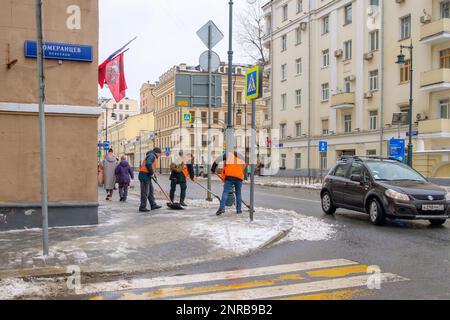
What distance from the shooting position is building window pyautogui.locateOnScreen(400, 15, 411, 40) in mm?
34281

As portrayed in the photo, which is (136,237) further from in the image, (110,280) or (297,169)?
(297,169)

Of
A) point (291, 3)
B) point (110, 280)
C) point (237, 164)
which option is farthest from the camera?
point (291, 3)

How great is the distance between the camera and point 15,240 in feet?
28.1

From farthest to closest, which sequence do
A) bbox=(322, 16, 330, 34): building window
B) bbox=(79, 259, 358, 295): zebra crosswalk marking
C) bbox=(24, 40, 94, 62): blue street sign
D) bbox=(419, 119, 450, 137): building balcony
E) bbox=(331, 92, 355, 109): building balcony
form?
1. bbox=(322, 16, 330, 34): building window
2. bbox=(331, 92, 355, 109): building balcony
3. bbox=(419, 119, 450, 137): building balcony
4. bbox=(24, 40, 94, 62): blue street sign
5. bbox=(79, 259, 358, 295): zebra crosswalk marking

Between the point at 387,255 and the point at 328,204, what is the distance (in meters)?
5.92

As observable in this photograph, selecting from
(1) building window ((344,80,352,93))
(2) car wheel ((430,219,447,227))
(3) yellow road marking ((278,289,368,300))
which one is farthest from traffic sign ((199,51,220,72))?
(1) building window ((344,80,352,93))

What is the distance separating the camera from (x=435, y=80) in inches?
1206

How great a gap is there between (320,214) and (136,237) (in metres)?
6.46

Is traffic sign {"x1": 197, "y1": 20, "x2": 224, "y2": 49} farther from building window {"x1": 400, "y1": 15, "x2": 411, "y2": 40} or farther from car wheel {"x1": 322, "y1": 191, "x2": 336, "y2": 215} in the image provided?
building window {"x1": 400, "y1": 15, "x2": 411, "y2": 40}

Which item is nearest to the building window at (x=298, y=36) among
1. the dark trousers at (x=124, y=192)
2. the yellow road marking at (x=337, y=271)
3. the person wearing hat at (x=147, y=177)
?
the dark trousers at (x=124, y=192)

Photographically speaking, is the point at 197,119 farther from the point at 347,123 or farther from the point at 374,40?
the point at 374,40

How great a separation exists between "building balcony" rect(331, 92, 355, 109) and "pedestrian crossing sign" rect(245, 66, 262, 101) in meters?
30.1

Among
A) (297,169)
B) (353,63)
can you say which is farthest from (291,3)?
(297,169)

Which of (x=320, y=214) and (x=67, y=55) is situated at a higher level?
(x=67, y=55)
